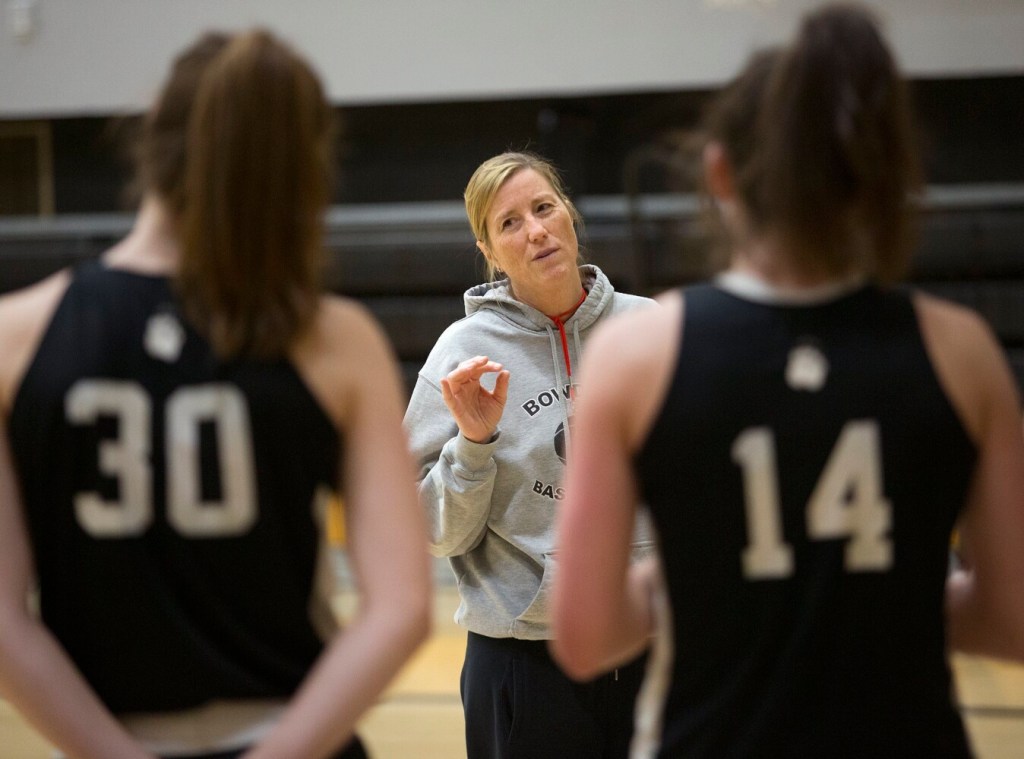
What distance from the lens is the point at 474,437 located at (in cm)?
179

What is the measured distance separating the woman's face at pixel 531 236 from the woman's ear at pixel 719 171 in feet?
2.94

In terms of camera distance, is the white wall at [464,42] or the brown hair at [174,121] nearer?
the brown hair at [174,121]

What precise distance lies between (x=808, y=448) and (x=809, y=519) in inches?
2.7

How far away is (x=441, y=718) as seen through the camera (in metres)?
3.64

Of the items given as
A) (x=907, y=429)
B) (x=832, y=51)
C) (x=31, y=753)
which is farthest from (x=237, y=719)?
(x=31, y=753)

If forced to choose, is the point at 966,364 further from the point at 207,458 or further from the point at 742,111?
the point at 207,458

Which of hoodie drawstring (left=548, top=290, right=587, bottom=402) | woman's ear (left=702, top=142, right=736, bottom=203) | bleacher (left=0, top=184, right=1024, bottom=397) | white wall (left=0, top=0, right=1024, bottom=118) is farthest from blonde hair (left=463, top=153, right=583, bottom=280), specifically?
white wall (left=0, top=0, right=1024, bottom=118)

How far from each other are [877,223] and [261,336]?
60cm

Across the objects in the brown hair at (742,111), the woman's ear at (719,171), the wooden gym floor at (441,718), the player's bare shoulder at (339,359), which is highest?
the brown hair at (742,111)

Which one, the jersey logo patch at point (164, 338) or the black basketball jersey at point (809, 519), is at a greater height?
the jersey logo patch at point (164, 338)

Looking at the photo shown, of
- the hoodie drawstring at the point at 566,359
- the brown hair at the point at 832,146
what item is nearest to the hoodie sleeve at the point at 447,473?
the hoodie drawstring at the point at 566,359

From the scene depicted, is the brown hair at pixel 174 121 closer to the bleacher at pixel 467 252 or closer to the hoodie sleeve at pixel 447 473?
the hoodie sleeve at pixel 447 473

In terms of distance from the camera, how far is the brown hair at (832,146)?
1000 millimetres

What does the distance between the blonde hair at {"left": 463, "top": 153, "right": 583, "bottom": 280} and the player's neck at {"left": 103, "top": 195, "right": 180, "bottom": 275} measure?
3.35ft
